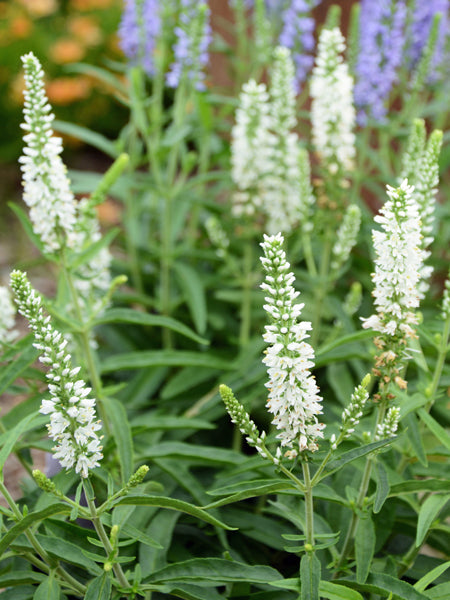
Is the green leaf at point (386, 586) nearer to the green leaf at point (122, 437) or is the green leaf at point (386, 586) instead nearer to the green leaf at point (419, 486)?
the green leaf at point (419, 486)

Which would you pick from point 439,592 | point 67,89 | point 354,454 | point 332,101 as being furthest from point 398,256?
point 67,89

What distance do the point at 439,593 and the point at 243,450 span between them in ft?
5.86

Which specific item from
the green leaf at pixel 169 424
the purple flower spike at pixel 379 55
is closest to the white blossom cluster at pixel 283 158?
the purple flower spike at pixel 379 55

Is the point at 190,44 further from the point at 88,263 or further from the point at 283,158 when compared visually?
the point at 88,263

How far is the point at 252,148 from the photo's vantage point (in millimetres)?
3508

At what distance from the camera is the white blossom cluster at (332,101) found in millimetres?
3217

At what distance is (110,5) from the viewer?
33.3ft

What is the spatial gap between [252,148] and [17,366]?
1.67m

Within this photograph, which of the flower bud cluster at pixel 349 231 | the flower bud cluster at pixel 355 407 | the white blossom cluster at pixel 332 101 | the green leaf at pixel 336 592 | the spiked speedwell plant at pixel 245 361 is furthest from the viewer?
the white blossom cluster at pixel 332 101

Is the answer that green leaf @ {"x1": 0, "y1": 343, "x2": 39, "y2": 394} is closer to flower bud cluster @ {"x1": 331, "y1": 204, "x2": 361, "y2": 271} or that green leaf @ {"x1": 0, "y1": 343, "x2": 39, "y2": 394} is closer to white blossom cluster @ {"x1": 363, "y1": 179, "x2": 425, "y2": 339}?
white blossom cluster @ {"x1": 363, "y1": 179, "x2": 425, "y2": 339}

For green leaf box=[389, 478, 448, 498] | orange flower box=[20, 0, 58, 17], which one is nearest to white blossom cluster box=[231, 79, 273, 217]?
green leaf box=[389, 478, 448, 498]

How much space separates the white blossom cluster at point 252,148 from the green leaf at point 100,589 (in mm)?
2120

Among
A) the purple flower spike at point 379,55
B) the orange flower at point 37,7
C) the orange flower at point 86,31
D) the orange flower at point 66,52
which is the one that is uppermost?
the orange flower at point 37,7

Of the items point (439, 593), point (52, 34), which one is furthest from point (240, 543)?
point (52, 34)
